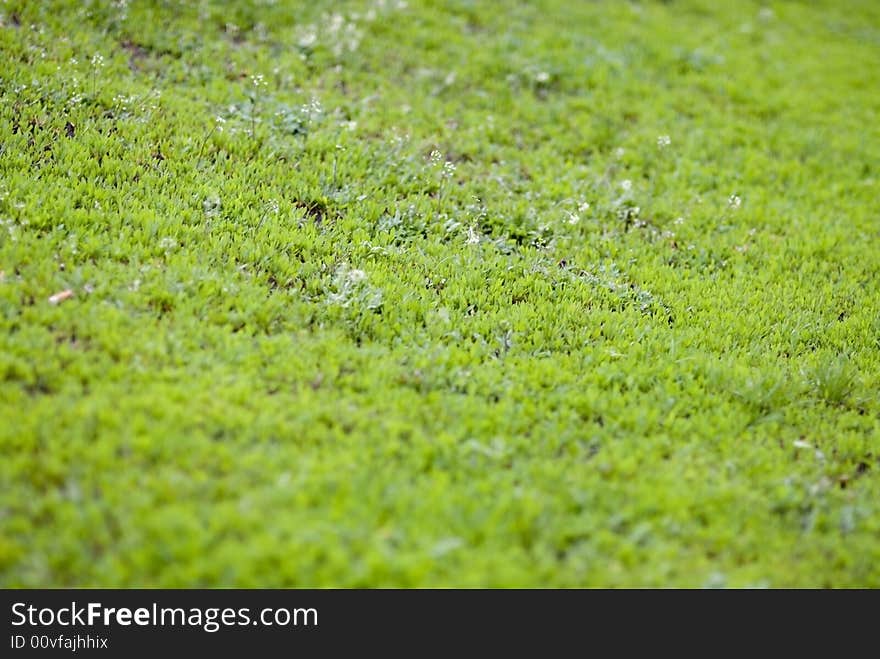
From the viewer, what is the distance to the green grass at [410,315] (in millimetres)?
4215

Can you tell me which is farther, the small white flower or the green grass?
the small white flower

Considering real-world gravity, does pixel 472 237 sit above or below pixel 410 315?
above

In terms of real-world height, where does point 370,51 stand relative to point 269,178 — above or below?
Answer: above

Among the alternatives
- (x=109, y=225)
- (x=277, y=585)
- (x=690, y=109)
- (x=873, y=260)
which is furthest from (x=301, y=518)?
(x=690, y=109)

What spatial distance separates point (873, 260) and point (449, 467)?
6009 millimetres

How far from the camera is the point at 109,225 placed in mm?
6148

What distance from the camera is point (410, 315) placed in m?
6.04

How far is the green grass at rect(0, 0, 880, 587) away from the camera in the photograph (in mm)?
4215

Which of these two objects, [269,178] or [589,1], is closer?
[269,178]

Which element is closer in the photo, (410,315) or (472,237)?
(410,315)

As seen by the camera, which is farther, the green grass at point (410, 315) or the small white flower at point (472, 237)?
the small white flower at point (472, 237)
